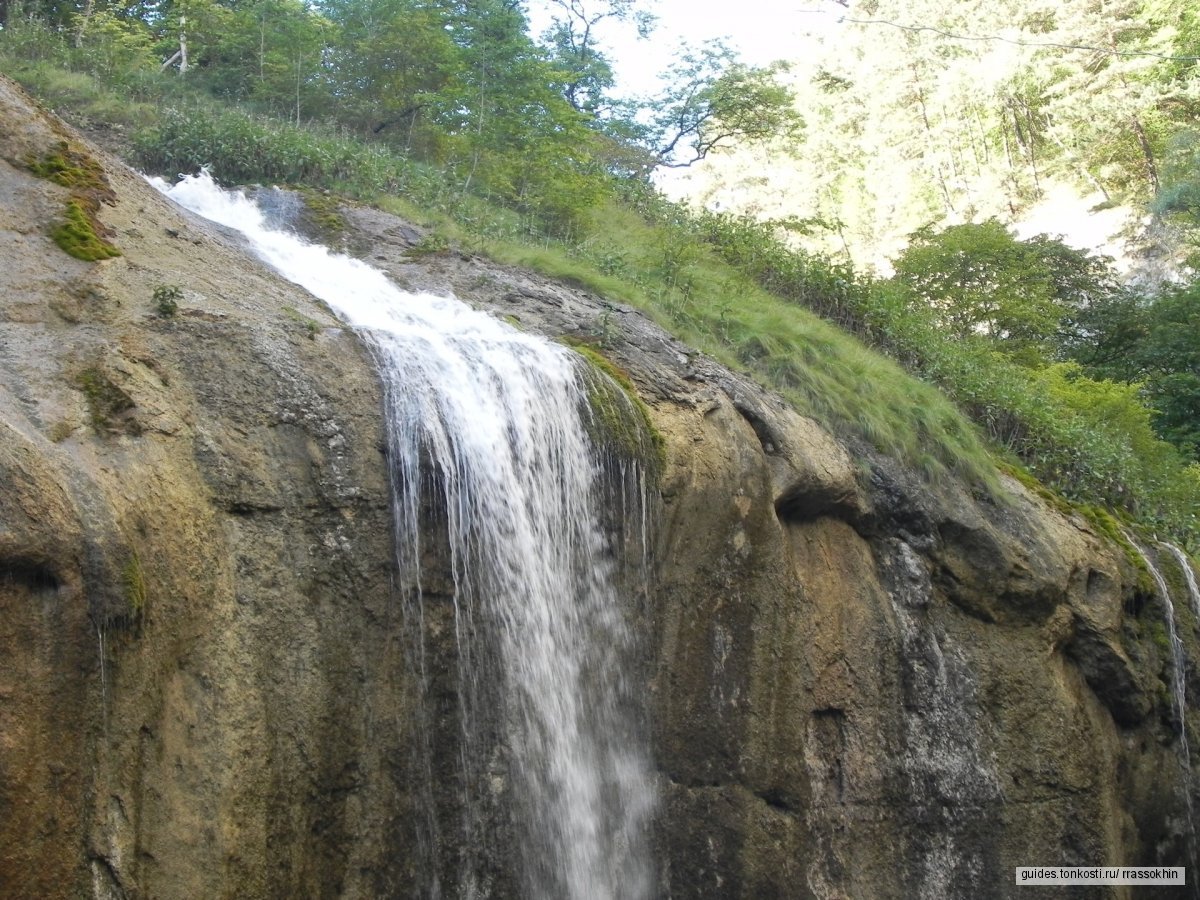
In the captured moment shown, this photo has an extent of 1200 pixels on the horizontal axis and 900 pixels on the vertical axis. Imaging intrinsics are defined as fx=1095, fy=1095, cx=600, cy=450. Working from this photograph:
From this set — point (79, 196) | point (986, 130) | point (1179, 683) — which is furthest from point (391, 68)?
point (986, 130)

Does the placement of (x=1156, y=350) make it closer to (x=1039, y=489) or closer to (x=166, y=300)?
(x=1039, y=489)

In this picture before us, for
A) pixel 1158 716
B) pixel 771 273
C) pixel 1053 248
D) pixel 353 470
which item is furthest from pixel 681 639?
pixel 1053 248

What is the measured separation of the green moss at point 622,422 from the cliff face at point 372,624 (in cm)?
21

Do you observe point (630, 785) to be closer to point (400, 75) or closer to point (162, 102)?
point (162, 102)

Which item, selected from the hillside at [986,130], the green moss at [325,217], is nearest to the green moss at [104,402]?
the green moss at [325,217]

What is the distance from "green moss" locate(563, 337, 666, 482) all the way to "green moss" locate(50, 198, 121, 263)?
125 inches

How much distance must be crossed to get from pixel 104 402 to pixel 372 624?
5.91 feet

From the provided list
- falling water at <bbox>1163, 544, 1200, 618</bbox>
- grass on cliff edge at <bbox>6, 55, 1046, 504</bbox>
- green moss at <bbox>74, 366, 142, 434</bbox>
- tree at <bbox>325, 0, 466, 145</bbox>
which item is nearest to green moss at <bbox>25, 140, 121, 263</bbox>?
green moss at <bbox>74, 366, 142, 434</bbox>

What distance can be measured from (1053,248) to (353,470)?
64.2ft

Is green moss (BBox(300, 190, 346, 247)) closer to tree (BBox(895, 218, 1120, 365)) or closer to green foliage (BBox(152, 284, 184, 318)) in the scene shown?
green foliage (BBox(152, 284, 184, 318))

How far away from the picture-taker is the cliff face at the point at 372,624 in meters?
4.67

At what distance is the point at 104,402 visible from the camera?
17.7 ft

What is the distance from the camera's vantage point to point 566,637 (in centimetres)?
697

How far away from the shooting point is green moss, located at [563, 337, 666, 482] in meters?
7.47
